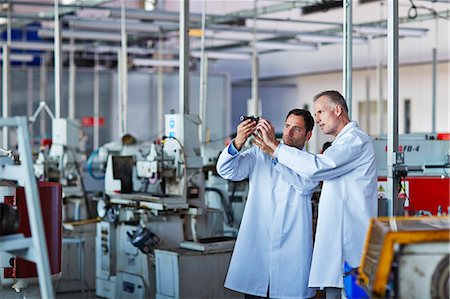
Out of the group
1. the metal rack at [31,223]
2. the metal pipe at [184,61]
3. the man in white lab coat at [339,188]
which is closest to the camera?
the metal rack at [31,223]

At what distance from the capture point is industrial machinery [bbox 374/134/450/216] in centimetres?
553

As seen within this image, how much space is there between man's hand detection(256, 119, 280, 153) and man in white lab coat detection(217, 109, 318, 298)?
23 cm

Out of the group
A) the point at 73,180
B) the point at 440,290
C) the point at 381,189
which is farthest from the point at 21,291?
the point at 73,180

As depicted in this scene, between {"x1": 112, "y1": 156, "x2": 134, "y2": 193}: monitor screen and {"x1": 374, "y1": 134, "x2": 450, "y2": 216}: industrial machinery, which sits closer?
{"x1": 374, "y1": 134, "x2": 450, "y2": 216}: industrial machinery

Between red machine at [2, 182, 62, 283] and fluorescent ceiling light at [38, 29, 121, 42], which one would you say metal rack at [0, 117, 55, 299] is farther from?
fluorescent ceiling light at [38, 29, 121, 42]

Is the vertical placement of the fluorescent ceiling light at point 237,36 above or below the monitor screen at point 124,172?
above

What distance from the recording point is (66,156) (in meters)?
8.50

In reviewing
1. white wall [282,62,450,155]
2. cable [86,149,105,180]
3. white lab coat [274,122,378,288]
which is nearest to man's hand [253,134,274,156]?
white lab coat [274,122,378,288]

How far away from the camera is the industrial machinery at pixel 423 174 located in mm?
5527

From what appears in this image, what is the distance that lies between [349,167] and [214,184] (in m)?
4.93

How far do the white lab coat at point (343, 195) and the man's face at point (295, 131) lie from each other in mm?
539

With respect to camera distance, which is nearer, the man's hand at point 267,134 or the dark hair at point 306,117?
the man's hand at point 267,134

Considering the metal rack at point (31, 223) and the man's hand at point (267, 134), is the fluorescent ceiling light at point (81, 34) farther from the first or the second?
the metal rack at point (31, 223)

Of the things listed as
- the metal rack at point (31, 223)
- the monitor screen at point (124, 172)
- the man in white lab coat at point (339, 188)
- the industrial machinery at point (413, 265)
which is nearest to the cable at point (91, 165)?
the monitor screen at point (124, 172)
